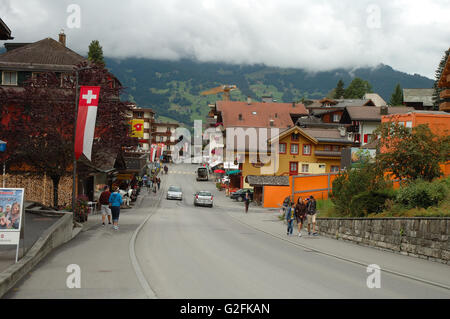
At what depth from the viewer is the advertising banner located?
11.2 meters

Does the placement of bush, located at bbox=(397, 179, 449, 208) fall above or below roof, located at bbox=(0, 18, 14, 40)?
below

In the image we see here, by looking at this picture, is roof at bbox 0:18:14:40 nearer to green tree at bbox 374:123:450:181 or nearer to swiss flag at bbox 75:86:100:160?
swiss flag at bbox 75:86:100:160

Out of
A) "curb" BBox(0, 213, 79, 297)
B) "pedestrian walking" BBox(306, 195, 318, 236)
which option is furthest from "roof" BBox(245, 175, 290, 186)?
"curb" BBox(0, 213, 79, 297)

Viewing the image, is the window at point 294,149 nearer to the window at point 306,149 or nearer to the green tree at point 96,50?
the window at point 306,149

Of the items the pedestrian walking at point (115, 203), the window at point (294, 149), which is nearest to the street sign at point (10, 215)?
the pedestrian walking at point (115, 203)

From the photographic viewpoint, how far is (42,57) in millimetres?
47938

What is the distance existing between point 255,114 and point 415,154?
6944 centimetres

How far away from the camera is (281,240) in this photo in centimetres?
2225

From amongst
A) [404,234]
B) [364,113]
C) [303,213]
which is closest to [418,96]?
[364,113]

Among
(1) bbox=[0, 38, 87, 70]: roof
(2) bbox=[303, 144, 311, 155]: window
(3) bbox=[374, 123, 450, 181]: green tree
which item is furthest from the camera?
(2) bbox=[303, 144, 311, 155]: window

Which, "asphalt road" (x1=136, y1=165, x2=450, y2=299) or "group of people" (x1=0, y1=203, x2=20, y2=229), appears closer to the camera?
"asphalt road" (x1=136, y1=165, x2=450, y2=299)

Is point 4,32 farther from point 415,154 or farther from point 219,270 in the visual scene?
point 415,154

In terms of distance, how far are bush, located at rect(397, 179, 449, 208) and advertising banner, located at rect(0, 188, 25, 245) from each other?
13.0 meters

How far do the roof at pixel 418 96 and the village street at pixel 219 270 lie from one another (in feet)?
329
